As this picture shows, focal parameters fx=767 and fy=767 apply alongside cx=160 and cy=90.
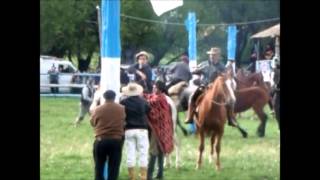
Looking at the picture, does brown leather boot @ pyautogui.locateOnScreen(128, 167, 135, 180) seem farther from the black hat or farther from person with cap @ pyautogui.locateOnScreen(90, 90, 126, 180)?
the black hat

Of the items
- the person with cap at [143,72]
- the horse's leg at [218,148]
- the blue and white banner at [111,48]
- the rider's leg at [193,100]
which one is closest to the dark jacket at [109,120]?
the blue and white banner at [111,48]

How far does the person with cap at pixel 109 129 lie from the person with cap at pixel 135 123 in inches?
17.2

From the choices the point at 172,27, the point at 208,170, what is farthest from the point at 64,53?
the point at 208,170

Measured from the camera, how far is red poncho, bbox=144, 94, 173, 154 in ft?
34.2

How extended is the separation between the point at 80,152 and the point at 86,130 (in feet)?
14.7

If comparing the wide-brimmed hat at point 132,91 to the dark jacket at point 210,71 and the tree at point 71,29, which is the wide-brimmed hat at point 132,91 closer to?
the dark jacket at point 210,71

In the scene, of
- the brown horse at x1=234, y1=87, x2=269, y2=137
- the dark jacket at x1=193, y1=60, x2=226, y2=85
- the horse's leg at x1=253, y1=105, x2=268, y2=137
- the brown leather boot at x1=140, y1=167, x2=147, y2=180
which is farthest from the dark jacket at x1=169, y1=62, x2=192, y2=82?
the brown leather boot at x1=140, y1=167, x2=147, y2=180

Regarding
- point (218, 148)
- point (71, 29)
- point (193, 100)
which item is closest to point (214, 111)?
point (218, 148)

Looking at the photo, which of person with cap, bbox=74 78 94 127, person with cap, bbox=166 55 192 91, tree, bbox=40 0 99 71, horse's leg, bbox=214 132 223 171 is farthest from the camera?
tree, bbox=40 0 99 71

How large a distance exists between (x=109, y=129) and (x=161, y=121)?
1461 mm

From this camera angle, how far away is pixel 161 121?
34.5 feet

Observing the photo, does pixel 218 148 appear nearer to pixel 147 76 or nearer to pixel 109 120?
pixel 109 120

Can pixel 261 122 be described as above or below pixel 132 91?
below

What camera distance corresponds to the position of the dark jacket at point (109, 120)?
9.20 metres
